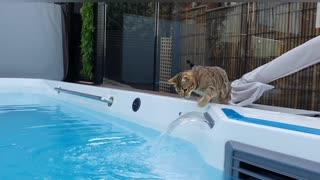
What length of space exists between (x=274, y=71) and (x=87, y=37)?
16.2 feet

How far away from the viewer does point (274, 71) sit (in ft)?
7.09

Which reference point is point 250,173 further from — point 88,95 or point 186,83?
Answer: point 88,95

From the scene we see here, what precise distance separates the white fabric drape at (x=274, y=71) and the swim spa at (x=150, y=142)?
0.93ft

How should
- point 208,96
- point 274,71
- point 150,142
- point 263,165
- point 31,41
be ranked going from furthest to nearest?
point 31,41, point 150,142, point 208,96, point 274,71, point 263,165

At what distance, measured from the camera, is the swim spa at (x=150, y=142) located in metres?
1.31

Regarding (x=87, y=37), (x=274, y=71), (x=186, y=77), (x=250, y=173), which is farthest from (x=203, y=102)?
(x=87, y=37)

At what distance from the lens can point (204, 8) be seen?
14.6 ft

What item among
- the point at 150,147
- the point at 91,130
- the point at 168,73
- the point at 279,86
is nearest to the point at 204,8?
the point at 168,73

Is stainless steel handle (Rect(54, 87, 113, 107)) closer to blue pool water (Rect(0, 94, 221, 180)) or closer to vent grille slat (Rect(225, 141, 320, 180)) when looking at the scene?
blue pool water (Rect(0, 94, 221, 180))

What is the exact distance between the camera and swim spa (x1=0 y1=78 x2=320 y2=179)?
131 centimetres

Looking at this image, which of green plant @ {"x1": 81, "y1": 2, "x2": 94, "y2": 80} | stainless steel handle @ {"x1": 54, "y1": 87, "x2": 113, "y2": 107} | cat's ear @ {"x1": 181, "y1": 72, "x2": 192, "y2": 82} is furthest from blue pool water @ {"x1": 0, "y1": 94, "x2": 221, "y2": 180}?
green plant @ {"x1": 81, "y1": 2, "x2": 94, "y2": 80}

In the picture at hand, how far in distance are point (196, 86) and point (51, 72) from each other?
529 cm

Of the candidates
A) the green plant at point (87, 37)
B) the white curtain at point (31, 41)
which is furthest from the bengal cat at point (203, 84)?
the white curtain at point (31, 41)

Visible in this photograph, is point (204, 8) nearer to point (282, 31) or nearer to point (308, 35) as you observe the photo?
point (282, 31)
